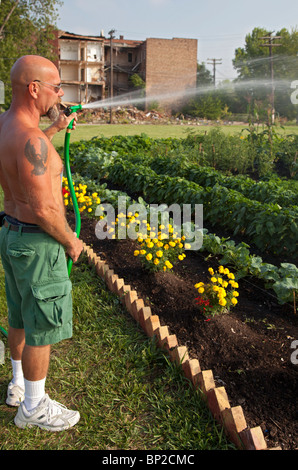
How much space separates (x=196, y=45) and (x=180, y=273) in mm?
52988

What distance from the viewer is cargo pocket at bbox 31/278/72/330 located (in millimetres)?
2262

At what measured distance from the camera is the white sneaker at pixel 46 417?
2.49 m

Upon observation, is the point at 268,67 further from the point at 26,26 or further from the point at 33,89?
the point at 33,89

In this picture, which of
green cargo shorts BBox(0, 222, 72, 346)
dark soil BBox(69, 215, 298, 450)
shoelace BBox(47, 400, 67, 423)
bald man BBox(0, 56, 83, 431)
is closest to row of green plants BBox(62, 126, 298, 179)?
dark soil BBox(69, 215, 298, 450)

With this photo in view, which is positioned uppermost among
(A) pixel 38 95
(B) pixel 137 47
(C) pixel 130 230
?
(B) pixel 137 47

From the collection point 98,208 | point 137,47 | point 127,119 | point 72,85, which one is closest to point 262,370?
point 98,208

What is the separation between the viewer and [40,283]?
2.27 m

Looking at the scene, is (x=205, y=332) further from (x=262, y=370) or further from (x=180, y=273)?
(x=180, y=273)

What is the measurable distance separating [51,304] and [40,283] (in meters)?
0.14

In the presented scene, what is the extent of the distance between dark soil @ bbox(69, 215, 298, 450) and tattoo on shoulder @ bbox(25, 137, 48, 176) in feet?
5.87

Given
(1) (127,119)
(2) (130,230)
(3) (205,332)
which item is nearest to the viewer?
(3) (205,332)

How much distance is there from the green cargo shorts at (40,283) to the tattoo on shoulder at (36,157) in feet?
1.25

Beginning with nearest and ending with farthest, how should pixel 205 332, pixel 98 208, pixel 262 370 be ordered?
pixel 262 370, pixel 205 332, pixel 98 208
